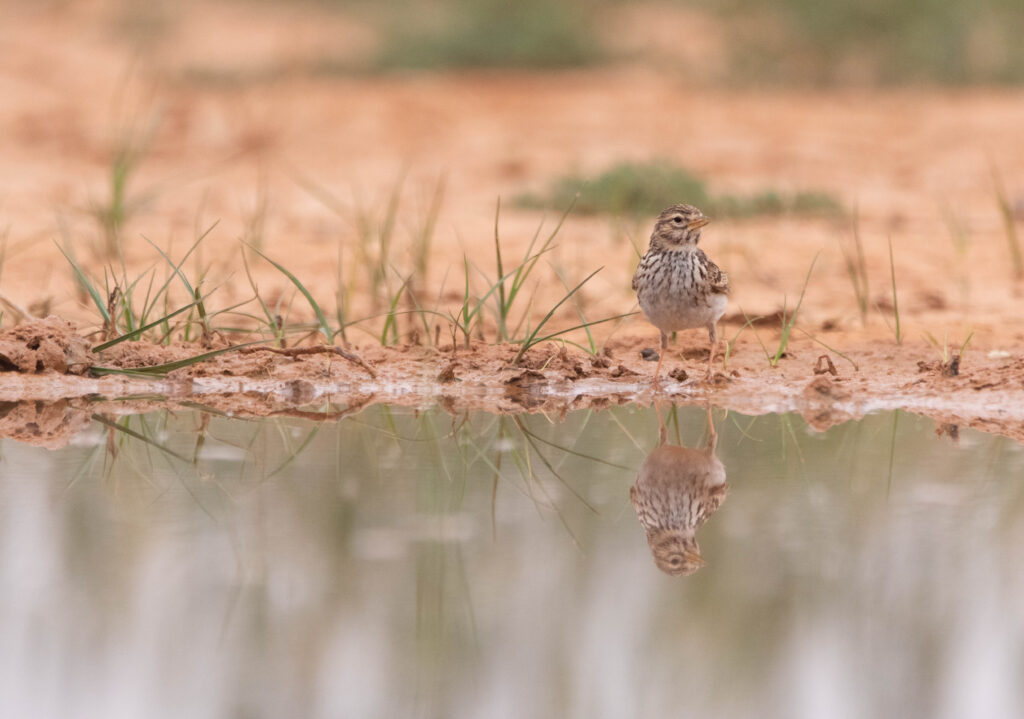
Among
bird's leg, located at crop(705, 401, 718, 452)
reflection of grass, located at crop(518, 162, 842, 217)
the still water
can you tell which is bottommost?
the still water

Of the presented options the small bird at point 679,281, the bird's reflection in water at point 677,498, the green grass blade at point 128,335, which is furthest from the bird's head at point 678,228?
the green grass blade at point 128,335

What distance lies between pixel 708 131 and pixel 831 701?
12.4m

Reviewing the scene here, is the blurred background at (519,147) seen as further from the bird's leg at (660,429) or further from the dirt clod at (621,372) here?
the bird's leg at (660,429)

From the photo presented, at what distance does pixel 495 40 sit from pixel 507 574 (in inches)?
598

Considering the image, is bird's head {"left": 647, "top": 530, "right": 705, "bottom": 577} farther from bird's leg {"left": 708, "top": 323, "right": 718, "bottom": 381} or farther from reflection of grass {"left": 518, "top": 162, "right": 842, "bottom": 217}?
reflection of grass {"left": 518, "top": 162, "right": 842, "bottom": 217}

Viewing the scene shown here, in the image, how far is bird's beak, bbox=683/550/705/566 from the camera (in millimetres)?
3712

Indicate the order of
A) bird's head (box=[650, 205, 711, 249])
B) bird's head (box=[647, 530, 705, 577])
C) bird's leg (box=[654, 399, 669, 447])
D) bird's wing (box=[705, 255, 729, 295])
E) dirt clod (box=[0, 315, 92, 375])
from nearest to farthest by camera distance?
bird's head (box=[647, 530, 705, 577]), bird's leg (box=[654, 399, 669, 447]), dirt clod (box=[0, 315, 92, 375]), bird's wing (box=[705, 255, 729, 295]), bird's head (box=[650, 205, 711, 249])

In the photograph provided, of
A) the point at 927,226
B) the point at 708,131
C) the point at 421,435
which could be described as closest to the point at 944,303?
the point at 927,226

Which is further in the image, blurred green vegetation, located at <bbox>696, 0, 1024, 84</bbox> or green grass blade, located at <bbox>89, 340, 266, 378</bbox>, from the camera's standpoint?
blurred green vegetation, located at <bbox>696, 0, 1024, 84</bbox>

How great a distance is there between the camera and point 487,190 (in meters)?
12.3

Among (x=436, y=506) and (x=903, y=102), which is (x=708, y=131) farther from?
(x=436, y=506)

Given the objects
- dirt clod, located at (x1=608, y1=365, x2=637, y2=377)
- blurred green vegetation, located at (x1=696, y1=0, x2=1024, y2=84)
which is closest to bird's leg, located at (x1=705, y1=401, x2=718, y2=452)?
dirt clod, located at (x1=608, y1=365, x2=637, y2=377)

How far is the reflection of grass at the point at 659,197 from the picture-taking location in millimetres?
10516

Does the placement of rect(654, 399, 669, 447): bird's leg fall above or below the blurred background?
below
